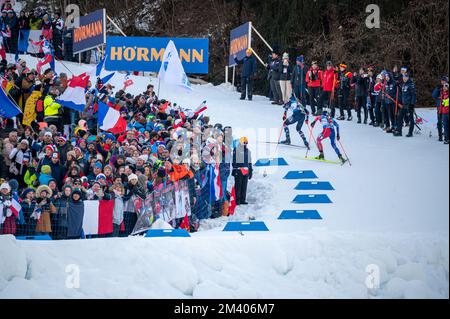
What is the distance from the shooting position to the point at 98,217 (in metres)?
17.0

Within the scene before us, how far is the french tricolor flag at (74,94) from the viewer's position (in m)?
22.2

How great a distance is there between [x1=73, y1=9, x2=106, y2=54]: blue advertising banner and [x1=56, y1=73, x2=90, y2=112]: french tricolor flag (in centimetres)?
888

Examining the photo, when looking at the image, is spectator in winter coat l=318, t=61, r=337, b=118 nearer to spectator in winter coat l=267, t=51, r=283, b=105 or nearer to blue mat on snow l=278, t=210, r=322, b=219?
spectator in winter coat l=267, t=51, r=283, b=105

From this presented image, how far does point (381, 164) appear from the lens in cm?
2364

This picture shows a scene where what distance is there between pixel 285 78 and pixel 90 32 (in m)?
6.43

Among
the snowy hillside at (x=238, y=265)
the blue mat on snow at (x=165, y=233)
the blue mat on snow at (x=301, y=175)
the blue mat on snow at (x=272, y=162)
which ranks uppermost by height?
the blue mat on snow at (x=272, y=162)

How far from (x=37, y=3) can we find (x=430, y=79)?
17410 mm

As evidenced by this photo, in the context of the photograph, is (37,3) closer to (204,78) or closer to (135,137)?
(204,78)

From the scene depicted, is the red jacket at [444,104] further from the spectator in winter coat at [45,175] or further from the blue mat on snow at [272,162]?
the spectator in winter coat at [45,175]

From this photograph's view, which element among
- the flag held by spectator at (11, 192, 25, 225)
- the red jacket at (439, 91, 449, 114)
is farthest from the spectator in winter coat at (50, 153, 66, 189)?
the red jacket at (439, 91, 449, 114)

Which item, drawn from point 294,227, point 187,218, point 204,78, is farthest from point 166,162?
point 204,78

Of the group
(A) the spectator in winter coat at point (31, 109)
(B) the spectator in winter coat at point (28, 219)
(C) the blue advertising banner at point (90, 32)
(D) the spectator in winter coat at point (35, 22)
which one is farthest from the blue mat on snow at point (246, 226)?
(D) the spectator in winter coat at point (35, 22)

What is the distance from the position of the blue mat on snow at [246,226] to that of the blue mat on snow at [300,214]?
139cm

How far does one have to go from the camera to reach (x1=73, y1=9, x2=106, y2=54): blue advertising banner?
102 ft
